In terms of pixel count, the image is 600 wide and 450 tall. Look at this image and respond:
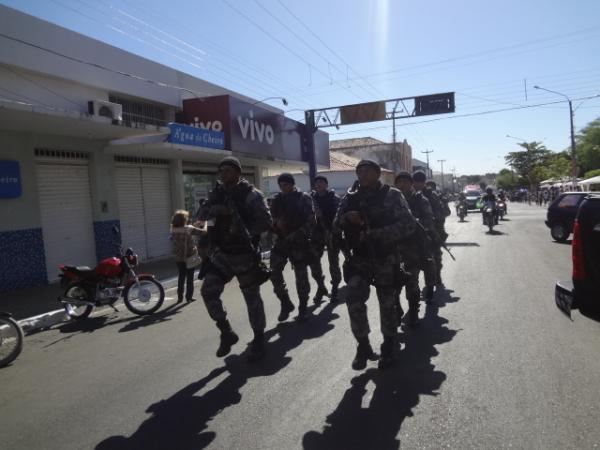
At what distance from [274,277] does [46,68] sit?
312 inches

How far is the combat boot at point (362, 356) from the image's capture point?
3.86m

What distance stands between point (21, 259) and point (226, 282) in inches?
286

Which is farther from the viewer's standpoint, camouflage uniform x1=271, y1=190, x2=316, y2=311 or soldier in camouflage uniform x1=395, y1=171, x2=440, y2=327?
camouflage uniform x1=271, y1=190, x2=316, y2=311

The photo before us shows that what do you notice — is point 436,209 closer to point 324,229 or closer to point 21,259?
point 324,229

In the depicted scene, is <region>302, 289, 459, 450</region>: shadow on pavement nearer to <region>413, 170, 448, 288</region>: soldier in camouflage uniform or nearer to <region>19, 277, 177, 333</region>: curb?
<region>413, 170, 448, 288</region>: soldier in camouflage uniform

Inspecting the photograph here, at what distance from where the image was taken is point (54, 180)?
1073 cm

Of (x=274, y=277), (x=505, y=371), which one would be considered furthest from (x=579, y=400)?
(x=274, y=277)

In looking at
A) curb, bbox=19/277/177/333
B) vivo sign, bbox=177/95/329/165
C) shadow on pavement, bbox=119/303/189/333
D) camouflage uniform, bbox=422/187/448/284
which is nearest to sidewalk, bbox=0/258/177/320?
curb, bbox=19/277/177/333

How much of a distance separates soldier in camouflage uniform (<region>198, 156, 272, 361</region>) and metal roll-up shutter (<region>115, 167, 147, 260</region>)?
901cm

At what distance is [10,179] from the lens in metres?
9.41

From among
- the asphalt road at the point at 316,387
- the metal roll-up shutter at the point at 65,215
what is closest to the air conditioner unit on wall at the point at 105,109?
the metal roll-up shutter at the point at 65,215

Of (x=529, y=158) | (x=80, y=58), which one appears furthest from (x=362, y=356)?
(x=529, y=158)

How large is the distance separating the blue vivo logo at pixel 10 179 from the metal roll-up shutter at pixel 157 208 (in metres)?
4.18

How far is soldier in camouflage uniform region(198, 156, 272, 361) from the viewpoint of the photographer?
4402mm
